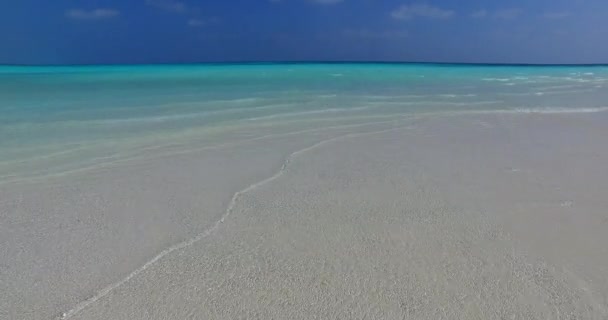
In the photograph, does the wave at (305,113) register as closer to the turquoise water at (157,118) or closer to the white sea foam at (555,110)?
the turquoise water at (157,118)

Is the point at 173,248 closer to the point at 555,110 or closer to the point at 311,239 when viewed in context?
the point at 311,239

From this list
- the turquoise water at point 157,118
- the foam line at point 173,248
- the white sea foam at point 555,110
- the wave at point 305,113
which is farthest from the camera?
the white sea foam at point 555,110

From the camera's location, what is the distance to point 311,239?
9.23 ft

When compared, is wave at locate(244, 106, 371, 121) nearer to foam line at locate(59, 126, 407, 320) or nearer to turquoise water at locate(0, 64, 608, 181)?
turquoise water at locate(0, 64, 608, 181)

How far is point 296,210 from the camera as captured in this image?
131 inches

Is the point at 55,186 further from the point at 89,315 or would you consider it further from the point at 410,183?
the point at 410,183

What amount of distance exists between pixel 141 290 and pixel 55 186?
2179 mm

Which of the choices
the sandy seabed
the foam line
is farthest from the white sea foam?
the foam line

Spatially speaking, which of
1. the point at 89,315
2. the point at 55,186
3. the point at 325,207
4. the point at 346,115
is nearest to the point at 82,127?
the point at 55,186

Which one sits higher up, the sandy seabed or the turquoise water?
the turquoise water

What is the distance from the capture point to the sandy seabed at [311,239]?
2.12 meters

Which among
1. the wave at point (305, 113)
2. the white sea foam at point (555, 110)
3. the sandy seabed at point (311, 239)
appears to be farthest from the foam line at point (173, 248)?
the white sea foam at point (555, 110)

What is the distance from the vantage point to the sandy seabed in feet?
6.95

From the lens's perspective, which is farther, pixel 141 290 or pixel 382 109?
pixel 382 109
